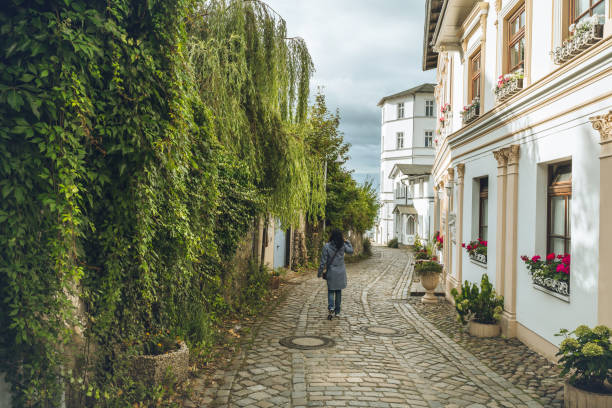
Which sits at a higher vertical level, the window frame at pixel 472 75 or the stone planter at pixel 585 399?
the window frame at pixel 472 75

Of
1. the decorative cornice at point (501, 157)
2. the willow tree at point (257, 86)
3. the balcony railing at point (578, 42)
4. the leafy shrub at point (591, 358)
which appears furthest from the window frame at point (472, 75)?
the leafy shrub at point (591, 358)

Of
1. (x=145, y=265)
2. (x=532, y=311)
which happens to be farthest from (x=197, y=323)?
(x=532, y=311)

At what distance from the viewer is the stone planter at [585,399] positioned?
4.95 metres

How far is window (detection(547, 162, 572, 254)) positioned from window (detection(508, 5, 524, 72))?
8.75 feet

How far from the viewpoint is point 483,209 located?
1150cm

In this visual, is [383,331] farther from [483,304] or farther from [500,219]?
[500,219]

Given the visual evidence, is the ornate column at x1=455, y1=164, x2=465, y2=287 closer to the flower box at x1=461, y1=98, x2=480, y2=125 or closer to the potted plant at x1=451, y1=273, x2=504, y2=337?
the flower box at x1=461, y1=98, x2=480, y2=125

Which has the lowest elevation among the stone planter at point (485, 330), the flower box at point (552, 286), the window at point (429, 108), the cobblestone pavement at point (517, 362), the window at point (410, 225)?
the cobblestone pavement at point (517, 362)

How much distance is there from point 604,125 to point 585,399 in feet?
10.1

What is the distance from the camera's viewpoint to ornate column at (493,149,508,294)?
9.21 metres

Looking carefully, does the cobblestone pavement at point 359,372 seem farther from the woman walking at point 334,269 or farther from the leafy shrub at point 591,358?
the leafy shrub at point 591,358

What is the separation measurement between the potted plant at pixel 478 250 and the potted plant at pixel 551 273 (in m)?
2.48

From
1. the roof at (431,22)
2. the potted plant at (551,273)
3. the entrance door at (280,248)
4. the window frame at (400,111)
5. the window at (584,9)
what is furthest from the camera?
the window frame at (400,111)

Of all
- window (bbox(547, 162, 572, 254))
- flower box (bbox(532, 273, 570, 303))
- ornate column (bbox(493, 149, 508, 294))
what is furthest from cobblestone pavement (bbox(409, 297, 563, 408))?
window (bbox(547, 162, 572, 254))
